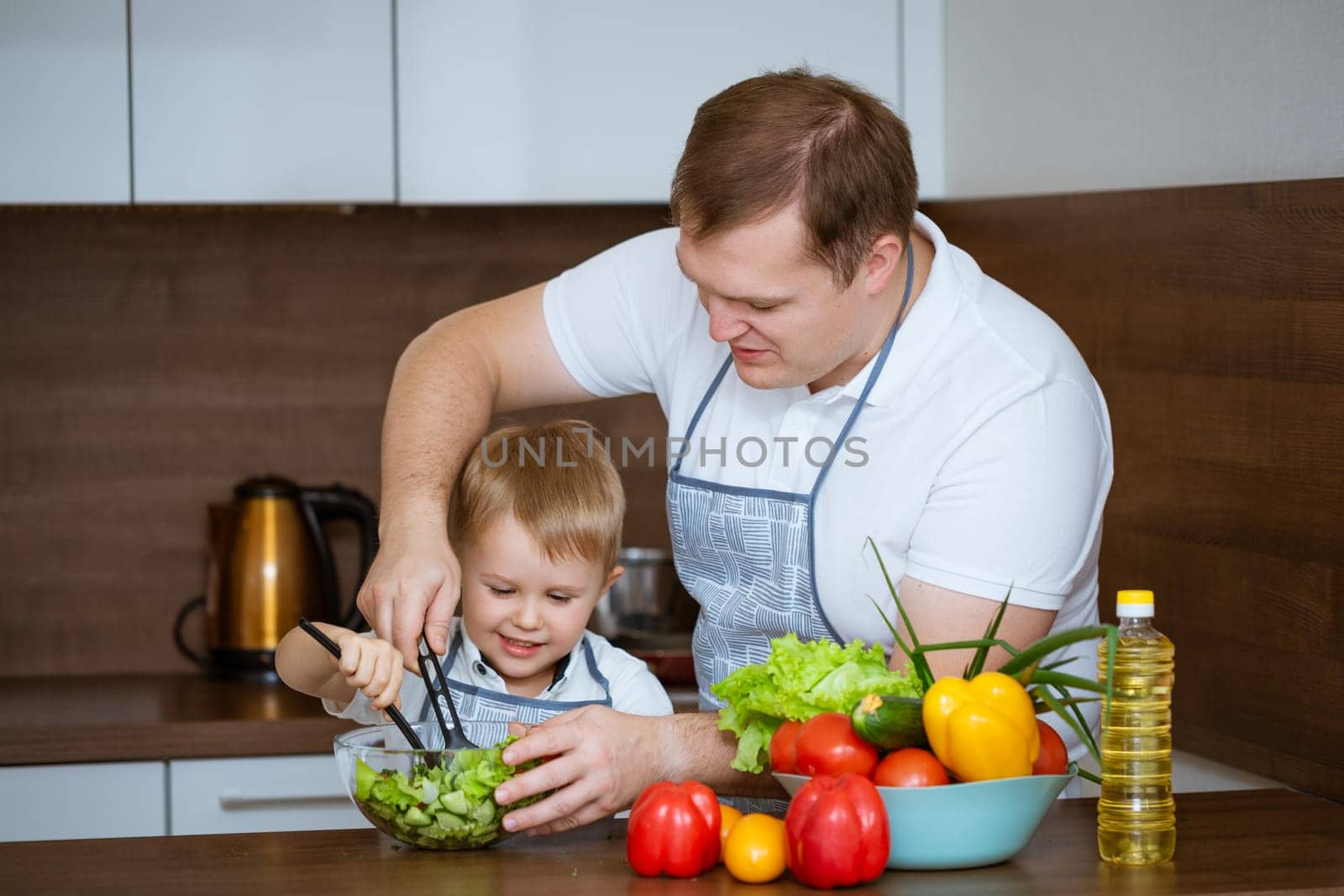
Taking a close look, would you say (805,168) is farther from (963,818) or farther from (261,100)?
(261,100)

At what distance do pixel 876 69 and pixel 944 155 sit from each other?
0.18 meters

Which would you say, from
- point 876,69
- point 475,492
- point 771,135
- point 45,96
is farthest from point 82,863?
point 876,69

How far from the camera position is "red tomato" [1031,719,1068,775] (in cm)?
108

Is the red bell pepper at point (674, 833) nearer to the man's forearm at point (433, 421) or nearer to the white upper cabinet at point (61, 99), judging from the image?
the man's forearm at point (433, 421)

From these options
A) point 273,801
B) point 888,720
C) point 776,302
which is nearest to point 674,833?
point 888,720

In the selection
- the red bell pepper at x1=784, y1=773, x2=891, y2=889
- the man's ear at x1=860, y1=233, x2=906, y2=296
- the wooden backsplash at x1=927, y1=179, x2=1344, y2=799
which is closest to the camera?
the red bell pepper at x1=784, y1=773, x2=891, y2=889

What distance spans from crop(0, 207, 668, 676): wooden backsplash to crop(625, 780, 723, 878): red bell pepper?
158 cm

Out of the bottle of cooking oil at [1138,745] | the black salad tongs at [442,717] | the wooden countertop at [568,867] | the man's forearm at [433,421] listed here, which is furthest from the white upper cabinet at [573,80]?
the bottle of cooking oil at [1138,745]

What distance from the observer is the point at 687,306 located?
5.30ft

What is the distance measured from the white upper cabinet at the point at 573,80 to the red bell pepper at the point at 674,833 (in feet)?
4.46

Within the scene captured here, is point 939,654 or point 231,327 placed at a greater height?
point 231,327

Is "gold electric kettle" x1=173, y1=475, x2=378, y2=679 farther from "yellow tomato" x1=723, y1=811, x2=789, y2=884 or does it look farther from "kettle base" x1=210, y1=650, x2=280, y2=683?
"yellow tomato" x1=723, y1=811, x2=789, y2=884

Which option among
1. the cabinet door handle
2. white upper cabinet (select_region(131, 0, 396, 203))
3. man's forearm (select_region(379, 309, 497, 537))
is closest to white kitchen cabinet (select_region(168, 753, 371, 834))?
the cabinet door handle

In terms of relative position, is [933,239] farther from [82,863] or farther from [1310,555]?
[82,863]
